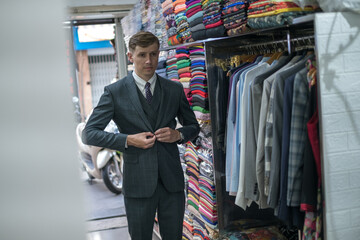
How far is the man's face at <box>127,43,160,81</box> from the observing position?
2.86m

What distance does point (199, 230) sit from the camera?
3918 millimetres

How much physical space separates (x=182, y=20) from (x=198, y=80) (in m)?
0.65

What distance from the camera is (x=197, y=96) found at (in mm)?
3588

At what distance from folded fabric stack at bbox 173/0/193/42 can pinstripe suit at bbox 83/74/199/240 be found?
3.29ft

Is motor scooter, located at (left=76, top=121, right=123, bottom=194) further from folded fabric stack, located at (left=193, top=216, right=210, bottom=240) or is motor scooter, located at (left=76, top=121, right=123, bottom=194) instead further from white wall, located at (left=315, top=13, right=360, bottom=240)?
white wall, located at (left=315, top=13, right=360, bottom=240)

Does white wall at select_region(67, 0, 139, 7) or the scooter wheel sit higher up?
white wall at select_region(67, 0, 139, 7)

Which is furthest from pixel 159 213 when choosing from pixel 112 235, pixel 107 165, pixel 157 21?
pixel 107 165

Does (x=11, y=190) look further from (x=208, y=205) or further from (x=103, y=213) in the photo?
(x=103, y=213)

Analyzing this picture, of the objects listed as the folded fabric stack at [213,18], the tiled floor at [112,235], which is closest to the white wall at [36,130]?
the folded fabric stack at [213,18]

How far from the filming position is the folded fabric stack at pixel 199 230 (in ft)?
12.2

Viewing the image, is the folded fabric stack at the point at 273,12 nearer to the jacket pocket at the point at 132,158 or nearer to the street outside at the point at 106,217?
the jacket pocket at the point at 132,158

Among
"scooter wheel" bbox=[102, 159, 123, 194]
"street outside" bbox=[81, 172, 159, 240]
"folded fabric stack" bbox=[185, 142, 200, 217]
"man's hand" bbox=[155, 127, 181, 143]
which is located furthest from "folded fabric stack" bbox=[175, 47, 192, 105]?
"scooter wheel" bbox=[102, 159, 123, 194]

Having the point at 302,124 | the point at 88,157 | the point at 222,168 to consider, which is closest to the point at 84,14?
the point at 88,157

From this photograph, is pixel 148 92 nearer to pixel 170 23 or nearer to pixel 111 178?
pixel 170 23
